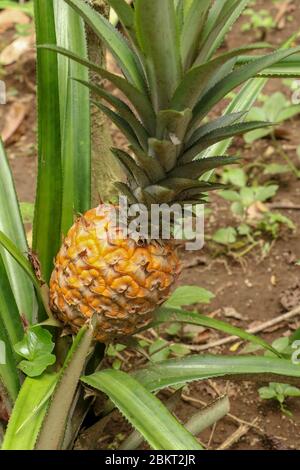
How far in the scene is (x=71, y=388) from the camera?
94 cm

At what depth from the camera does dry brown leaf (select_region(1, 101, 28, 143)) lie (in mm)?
2508

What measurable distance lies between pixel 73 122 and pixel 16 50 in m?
1.78

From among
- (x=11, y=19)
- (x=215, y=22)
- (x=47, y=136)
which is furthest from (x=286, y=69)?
(x=11, y=19)

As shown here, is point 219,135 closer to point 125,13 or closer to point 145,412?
point 125,13

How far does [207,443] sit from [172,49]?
0.90m

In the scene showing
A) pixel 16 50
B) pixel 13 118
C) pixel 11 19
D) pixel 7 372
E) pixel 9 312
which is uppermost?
pixel 11 19

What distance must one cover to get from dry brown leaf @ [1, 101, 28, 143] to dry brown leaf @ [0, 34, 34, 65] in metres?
0.31

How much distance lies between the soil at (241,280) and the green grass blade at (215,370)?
24 cm

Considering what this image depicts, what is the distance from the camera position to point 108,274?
1050 mm

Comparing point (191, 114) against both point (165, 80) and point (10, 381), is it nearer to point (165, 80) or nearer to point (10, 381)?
point (165, 80)

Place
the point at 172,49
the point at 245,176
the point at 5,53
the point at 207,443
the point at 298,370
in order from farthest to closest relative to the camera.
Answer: the point at 5,53 → the point at 245,176 → the point at 207,443 → the point at 298,370 → the point at 172,49

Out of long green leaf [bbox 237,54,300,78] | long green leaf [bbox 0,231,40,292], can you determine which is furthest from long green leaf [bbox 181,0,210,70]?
long green leaf [bbox 0,231,40,292]
